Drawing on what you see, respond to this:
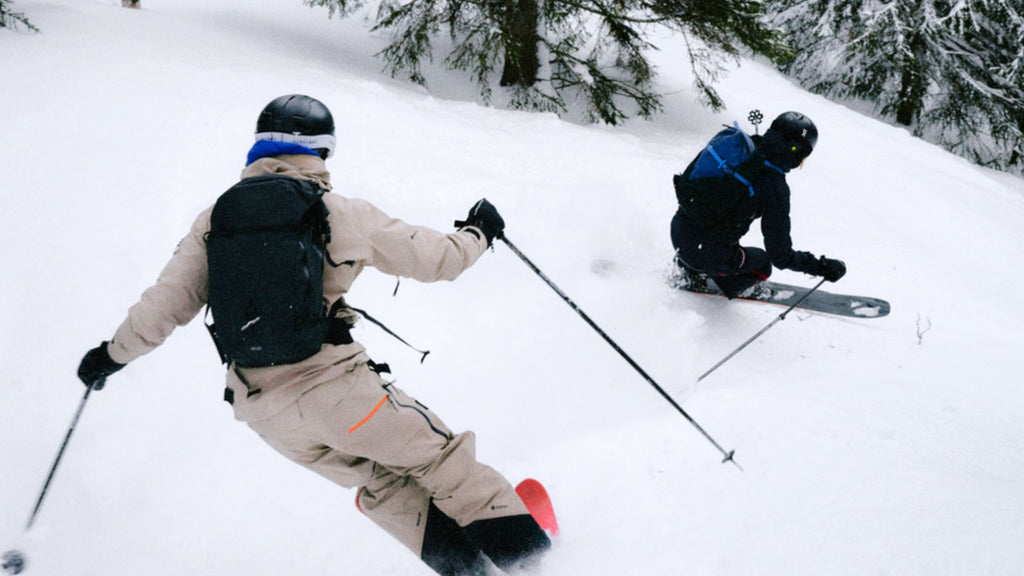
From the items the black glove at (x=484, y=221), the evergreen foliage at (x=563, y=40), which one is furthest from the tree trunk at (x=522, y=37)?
the black glove at (x=484, y=221)

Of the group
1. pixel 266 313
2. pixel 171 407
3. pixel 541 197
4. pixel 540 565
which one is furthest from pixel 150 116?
pixel 540 565

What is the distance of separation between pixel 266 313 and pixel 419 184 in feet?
11.4

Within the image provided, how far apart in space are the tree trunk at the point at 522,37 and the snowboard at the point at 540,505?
A: 746 cm

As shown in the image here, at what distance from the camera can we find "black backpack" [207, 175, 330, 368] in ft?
6.11

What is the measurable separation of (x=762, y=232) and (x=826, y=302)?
1222 millimetres

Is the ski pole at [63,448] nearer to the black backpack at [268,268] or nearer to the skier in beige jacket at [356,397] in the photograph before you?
the skier in beige jacket at [356,397]

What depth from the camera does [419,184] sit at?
5.21m

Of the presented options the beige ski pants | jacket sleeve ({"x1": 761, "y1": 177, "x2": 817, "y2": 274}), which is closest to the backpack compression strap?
jacket sleeve ({"x1": 761, "y1": 177, "x2": 817, "y2": 274})

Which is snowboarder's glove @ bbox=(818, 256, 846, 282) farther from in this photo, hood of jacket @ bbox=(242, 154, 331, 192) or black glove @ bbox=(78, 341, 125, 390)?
black glove @ bbox=(78, 341, 125, 390)

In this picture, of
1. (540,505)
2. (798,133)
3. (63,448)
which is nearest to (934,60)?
(798,133)

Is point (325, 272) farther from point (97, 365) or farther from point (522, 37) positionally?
point (522, 37)

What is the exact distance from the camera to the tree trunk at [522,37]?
8812 millimetres

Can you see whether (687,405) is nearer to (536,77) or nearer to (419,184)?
(419,184)

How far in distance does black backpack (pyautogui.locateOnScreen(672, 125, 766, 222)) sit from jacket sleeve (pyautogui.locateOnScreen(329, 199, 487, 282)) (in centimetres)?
244
